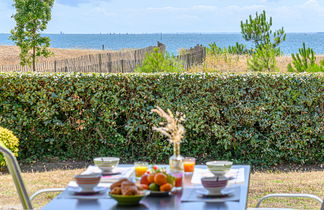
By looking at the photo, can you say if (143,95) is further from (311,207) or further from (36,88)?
(311,207)

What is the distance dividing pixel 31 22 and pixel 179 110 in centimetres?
769

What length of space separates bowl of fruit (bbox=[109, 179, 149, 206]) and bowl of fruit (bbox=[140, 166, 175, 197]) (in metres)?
0.12

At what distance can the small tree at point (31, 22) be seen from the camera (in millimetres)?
13773

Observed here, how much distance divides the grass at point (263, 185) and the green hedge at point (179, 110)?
0.66m

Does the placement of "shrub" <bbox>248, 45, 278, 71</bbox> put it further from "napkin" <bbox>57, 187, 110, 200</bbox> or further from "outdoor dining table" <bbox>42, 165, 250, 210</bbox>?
"napkin" <bbox>57, 187, 110, 200</bbox>

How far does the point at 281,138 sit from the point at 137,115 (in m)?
2.23

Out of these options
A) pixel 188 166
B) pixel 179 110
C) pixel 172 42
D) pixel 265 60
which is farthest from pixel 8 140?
pixel 172 42

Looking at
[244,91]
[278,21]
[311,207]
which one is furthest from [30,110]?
[278,21]

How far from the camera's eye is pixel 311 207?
5551 millimetres

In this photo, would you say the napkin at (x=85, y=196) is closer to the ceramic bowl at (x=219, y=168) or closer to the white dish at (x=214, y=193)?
the white dish at (x=214, y=193)

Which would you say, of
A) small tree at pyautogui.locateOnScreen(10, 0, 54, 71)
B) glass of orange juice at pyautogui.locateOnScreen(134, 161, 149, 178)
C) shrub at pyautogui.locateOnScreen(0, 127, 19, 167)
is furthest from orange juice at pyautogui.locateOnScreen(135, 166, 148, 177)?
small tree at pyautogui.locateOnScreen(10, 0, 54, 71)

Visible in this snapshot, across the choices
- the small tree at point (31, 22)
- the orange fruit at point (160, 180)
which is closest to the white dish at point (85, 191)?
the orange fruit at point (160, 180)

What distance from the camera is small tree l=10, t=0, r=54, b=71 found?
13.8 metres

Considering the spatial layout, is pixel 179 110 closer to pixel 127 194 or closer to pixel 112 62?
pixel 127 194
